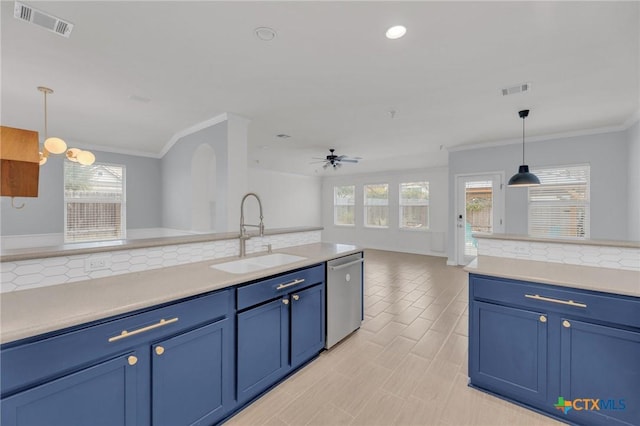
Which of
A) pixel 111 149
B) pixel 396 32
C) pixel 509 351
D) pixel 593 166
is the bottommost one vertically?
pixel 509 351

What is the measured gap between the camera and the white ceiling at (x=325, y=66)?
1.84 meters

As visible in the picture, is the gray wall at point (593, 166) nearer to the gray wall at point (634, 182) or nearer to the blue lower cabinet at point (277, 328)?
the gray wall at point (634, 182)

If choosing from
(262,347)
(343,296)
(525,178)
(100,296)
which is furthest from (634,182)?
(100,296)

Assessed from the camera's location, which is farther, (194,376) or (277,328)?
(277,328)

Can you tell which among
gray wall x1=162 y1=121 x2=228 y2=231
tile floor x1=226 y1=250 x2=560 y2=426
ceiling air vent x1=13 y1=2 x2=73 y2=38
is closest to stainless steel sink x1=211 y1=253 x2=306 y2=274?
tile floor x1=226 y1=250 x2=560 y2=426

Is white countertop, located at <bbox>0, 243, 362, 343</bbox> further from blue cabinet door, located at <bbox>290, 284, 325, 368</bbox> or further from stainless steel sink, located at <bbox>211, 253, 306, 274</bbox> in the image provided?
blue cabinet door, located at <bbox>290, 284, 325, 368</bbox>

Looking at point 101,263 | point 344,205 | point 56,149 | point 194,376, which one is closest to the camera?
point 194,376

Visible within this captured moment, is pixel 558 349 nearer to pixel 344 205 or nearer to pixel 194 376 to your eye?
pixel 194 376

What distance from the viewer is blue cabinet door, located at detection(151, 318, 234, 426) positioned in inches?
54.1

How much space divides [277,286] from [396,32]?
6.90 ft

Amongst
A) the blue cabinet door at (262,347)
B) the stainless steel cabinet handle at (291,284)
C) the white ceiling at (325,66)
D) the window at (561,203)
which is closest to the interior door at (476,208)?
the window at (561,203)

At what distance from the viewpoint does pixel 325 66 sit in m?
2.49

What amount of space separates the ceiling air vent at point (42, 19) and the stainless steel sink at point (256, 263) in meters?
2.07

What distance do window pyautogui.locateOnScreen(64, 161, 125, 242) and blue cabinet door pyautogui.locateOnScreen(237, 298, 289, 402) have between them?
5.10 metres
